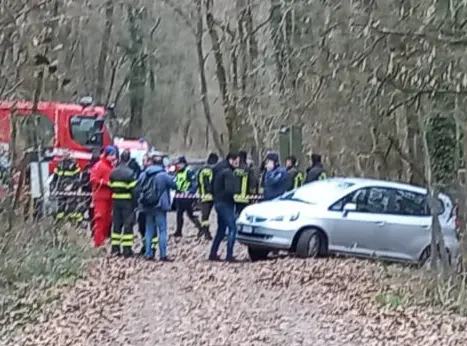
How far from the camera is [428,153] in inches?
643

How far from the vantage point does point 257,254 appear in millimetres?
19109

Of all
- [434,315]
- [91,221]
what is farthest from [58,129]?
[434,315]

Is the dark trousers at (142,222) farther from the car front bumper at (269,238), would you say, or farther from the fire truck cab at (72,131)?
the fire truck cab at (72,131)

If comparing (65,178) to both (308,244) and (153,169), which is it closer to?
(153,169)

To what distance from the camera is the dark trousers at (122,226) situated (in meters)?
17.8

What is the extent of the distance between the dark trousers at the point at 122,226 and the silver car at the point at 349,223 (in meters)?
2.05

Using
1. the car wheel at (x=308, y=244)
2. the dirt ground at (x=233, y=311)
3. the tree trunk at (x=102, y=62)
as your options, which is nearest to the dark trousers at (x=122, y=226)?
the dirt ground at (x=233, y=311)

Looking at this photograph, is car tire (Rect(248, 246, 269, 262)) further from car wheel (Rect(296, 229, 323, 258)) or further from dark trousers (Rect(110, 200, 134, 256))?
dark trousers (Rect(110, 200, 134, 256))

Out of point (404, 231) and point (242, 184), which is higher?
point (242, 184)

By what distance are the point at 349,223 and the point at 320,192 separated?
782 mm

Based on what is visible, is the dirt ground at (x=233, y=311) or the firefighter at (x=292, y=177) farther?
the firefighter at (x=292, y=177)

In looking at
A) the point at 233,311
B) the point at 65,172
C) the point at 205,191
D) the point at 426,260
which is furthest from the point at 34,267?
the point at 205,191

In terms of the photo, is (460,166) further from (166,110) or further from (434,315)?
(166,110)

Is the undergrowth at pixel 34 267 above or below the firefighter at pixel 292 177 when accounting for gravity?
below
